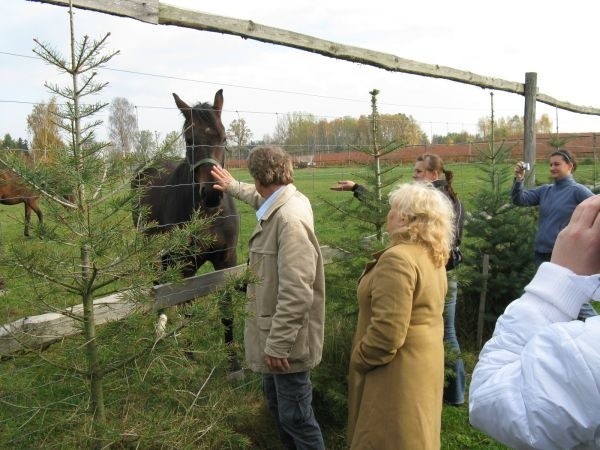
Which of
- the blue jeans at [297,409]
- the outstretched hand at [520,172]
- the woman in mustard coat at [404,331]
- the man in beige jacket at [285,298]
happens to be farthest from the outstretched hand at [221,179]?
the outstretched hand at [520,172]

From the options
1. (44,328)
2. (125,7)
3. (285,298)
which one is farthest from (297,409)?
(125,7)

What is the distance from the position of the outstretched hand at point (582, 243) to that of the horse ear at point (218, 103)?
3.82 m

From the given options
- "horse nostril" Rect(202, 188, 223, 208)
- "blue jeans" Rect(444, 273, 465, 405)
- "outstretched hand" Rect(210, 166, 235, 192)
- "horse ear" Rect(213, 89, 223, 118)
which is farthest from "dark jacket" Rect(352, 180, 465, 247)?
"horse ear" Rect(213, 89, 223, 118)

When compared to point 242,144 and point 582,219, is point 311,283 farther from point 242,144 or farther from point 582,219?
point 242,144

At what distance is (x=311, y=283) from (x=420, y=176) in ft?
6.06

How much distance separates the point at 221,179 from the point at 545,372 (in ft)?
10.8

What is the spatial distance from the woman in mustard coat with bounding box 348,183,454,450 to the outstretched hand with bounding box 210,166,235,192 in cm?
164

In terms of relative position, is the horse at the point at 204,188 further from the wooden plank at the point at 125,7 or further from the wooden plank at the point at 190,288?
the wooden plank at the point at 125,7

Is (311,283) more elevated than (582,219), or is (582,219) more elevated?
(582,219)

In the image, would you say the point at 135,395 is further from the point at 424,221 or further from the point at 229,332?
the point at 424,221

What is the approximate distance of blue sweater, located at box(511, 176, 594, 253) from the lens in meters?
5.59

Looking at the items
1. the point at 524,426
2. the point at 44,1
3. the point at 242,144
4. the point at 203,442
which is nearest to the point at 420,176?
the point at 242,144

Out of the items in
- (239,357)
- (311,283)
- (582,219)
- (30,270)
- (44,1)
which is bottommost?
(239,357)

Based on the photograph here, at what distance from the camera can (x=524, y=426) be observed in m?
1.08
